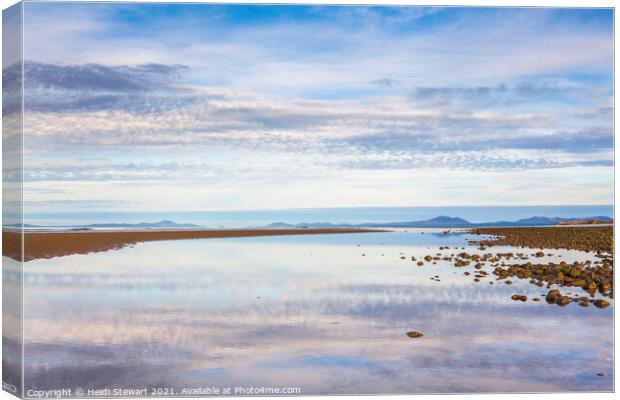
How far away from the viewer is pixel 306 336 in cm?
1234

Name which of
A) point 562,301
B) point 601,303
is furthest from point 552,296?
point 601,303

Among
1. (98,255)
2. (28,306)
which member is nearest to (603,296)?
(28,306)

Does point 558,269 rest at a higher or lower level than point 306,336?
higher

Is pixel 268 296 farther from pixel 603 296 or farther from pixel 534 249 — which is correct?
pixel 534 249

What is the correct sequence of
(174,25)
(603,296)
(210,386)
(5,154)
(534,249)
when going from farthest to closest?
(534,249) < (603,296) < (174,25) < (5,154) < (210,386)

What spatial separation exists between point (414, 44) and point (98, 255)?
1598cm

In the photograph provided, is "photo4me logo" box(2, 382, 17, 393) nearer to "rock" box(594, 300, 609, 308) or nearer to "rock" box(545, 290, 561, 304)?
"rock" box(545, 290, 561, 304)

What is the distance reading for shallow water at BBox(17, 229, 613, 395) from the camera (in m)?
11.0

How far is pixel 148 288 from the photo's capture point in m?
15.7

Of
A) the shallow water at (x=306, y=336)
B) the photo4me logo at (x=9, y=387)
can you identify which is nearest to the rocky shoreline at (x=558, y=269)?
the shallow water at (x=306, y=336)

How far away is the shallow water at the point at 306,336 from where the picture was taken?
36.2 ft

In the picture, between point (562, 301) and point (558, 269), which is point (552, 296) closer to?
point (562, 301)

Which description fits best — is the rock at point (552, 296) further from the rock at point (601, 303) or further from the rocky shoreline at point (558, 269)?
the rock at point (601, 303)

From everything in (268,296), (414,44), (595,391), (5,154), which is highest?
(414,44)
